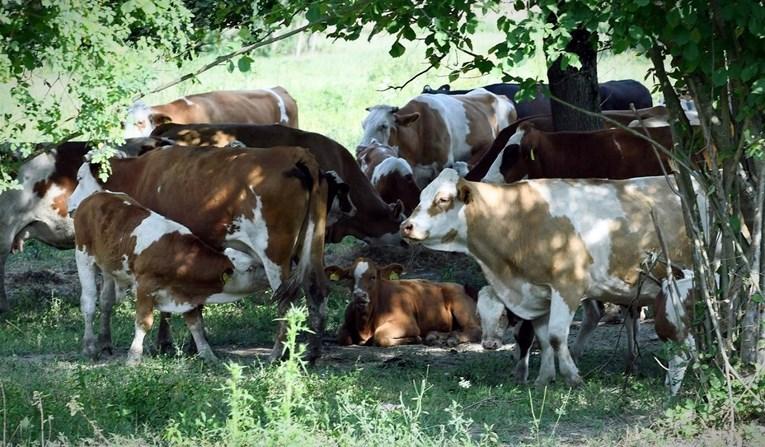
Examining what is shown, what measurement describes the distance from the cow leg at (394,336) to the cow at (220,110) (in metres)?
8.26

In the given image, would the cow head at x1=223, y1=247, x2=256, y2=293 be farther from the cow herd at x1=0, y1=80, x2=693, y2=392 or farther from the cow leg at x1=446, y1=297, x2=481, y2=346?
the cow leg at x1=446, y1=297, x2=481, y2=346

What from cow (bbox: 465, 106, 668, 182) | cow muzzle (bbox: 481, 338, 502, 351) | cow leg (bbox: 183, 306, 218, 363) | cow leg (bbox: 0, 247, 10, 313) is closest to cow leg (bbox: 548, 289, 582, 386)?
cow muzzle (bbox: 481, 338, 502, 351)

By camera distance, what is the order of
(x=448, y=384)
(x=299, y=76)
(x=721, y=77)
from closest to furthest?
(x=721, y=77) → (x=448, y=384) → (x=299, y=76)

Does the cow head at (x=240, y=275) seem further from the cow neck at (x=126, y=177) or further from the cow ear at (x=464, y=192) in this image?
the cow ear at (x=464, y=192)

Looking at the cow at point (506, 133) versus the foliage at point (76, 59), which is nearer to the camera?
the foliage at point (76, 59)

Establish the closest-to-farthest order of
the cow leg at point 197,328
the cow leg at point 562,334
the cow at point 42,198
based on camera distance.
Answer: the cow leg at point 562,334 < the cow leg at point 197,328 < the cow at point 42,198

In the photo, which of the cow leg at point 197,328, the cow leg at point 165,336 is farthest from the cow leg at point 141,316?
the cow leg at point 165,336

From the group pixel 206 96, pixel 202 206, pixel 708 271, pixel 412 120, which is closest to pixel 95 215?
pixel 202 206

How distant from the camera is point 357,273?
43.0 ft

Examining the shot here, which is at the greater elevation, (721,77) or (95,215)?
(721,77)

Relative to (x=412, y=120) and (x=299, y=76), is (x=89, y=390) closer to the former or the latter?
(x=412, y=120)

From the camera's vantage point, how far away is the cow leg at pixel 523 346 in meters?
10.7

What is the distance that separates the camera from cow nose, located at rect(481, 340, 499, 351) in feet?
39.3

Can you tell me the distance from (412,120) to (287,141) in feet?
15.9
